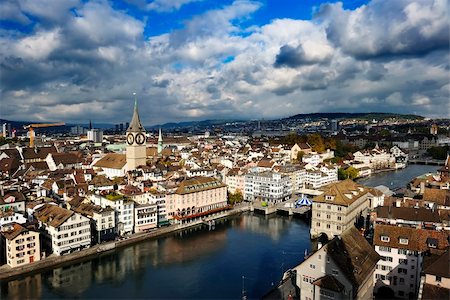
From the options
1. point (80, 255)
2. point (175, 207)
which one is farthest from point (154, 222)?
point (80, 255)

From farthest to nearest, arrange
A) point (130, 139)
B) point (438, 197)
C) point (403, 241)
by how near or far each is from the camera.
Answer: point (130, 139) → point (438, 197) → point (403, 241)

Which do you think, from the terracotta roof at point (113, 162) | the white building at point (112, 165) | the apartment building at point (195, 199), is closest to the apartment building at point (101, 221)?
the apartment building at point (195, 199)

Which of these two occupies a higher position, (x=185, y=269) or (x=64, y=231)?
(x=64, y=231)

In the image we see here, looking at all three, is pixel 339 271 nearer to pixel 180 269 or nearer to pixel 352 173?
pixel 180 269

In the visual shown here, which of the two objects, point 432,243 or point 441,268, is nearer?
point 441,268

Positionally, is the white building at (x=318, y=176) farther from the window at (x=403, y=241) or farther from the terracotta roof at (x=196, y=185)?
the window at (x=403, y=241)

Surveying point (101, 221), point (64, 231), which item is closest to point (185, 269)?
point (101, 221)
